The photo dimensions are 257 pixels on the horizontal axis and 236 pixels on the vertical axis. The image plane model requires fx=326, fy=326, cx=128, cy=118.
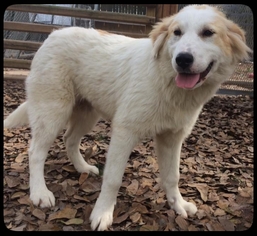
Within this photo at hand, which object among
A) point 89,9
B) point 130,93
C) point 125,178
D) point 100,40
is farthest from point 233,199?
point 89,9

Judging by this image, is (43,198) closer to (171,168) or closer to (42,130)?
(42,130)

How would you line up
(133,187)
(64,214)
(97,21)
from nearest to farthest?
(64,214) → (133,187) → (97,21)

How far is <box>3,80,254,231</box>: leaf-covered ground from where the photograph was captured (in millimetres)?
2918

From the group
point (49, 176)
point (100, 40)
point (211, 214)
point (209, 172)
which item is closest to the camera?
point (211, 214)

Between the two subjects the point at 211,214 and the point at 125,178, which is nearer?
the point at 211,214

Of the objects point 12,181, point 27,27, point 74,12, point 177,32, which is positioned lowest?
point 12,181

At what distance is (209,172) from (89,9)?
428 centimetres

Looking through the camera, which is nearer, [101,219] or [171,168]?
[101,219]

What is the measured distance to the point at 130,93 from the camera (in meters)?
2.93

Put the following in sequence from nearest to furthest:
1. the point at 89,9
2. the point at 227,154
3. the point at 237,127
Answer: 1. the point at 227,154
2. the point at 237,127
3. the point at 89,9

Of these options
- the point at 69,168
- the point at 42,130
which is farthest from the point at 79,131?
the point at 42,130

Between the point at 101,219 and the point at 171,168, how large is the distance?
854mm

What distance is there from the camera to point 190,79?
260 centimetres

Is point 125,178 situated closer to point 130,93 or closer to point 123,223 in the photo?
point 123,223
